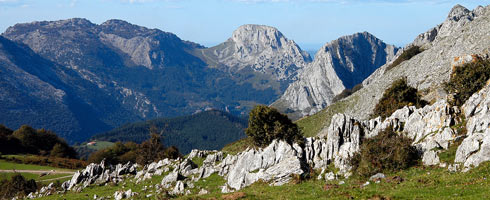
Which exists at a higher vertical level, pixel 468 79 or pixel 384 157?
pixel 468 79

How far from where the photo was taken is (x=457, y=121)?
130 feet

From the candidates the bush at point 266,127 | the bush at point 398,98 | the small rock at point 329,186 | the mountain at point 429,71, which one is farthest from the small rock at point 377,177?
the mountain at point 429,71

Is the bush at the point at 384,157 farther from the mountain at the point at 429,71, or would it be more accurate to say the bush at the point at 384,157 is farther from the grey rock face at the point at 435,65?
the grey rock face at the point at 435,65

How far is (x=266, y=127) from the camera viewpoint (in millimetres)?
63000

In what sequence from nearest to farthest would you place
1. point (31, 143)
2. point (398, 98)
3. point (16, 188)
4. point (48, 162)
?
point (16, 188) → point (398, 98) → point (48, 162) → point (31, 143)

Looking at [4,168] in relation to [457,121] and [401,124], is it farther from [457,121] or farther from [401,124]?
[457,121]

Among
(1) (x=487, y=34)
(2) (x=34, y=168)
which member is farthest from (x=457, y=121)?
(2) (x=34, y=168)

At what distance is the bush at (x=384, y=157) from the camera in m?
35.3

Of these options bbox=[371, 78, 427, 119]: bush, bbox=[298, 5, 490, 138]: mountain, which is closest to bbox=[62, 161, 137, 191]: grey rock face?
bbox=[371, 78, 427, 119]: bush

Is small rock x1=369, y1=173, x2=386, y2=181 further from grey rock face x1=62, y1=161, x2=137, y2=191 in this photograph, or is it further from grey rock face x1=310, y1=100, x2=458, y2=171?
grey rock face x1=62, y1=161, x2=137, y2=191

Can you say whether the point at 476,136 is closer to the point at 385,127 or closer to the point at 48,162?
the point at 385,127

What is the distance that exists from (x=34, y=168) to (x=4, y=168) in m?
7.89

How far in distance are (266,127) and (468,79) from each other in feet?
111

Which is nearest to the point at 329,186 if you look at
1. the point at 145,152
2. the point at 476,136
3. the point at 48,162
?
the point at 476,136
